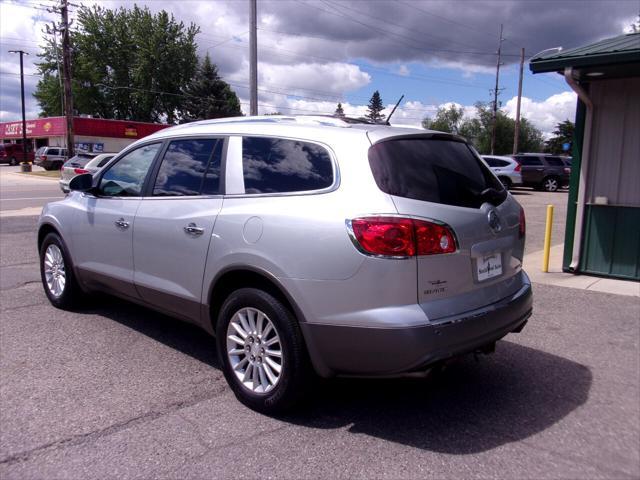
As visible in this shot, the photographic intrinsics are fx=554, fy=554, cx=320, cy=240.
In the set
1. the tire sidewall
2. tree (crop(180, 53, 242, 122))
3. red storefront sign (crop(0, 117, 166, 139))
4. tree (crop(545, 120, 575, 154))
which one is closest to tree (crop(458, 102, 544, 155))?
A: tree (crop(545, 120, 575, 154))

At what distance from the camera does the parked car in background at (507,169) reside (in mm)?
24047

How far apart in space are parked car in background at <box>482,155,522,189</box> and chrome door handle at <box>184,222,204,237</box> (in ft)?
71.4

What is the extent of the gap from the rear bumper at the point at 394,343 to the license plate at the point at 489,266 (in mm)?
194

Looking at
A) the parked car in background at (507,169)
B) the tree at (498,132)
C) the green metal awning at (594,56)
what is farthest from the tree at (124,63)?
the green metal awning at (594,56)

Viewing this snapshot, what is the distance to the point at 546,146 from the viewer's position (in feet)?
314

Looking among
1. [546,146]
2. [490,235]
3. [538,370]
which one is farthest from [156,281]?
[546,146]

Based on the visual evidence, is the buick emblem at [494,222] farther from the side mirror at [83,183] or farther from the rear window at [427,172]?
the side mirror at [83,183]

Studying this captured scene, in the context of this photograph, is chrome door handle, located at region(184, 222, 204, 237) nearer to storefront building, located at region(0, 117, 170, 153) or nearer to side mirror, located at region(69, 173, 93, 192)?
side mirror, located at region(69, 173, 93, 192)

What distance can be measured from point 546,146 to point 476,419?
332 feet

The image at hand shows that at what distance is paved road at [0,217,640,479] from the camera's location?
2.93 m

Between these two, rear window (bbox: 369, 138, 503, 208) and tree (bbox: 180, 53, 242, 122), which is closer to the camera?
rear window (bbox: 369, 138, 503, 208)

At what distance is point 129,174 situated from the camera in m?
4.75

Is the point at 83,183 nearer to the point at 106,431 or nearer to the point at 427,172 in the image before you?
the point at 106,431

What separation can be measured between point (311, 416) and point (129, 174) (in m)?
2.63
